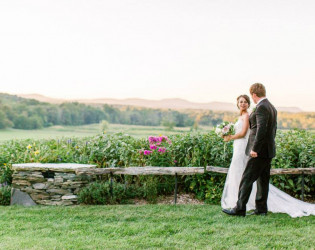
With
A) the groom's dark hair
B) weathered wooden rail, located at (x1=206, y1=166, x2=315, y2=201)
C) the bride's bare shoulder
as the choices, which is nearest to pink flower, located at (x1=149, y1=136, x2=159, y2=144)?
weathered wooden rail, located at (x1=206, y1=166, x2=315, y2=201)

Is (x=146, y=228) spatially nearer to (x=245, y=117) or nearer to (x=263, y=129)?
(x=263, y=129)

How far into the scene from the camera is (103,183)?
7.25 m

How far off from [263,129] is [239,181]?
1.12 m

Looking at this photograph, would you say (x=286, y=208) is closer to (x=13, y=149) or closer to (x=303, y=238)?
(x=303, y=238)

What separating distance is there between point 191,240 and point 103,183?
289 cm

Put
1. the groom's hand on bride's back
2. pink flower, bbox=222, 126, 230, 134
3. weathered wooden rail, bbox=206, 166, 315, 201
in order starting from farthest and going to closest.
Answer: weathered wooden rail, bbox=206, 166, 315, 201, pink flower, bbox=222, 126, 230, 134, the groom's hand on bride's back

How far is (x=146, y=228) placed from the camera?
5262 mm

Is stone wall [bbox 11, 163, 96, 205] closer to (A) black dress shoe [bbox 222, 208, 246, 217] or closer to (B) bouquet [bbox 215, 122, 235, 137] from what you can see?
(B) bouquet [bbox 215, 122, 235, 137]

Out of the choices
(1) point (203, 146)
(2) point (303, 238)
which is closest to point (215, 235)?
(2) point (303, 238)

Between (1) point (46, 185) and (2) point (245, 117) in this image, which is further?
(1) point (46, 185)

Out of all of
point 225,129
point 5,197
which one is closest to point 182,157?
point 225,129

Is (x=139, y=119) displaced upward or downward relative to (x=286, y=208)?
upward

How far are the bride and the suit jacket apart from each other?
32 cm

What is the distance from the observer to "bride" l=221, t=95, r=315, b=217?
6.14m
